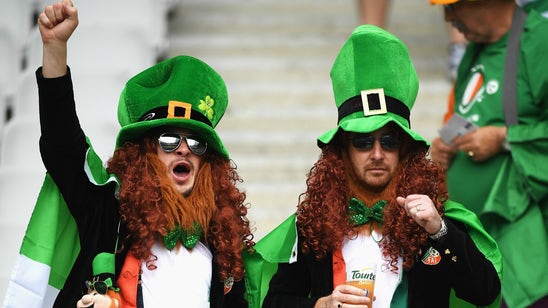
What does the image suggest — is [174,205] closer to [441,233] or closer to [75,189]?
[75,189]

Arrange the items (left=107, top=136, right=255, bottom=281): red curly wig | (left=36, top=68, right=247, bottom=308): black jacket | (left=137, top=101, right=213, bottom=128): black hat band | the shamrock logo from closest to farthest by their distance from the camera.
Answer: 1. (left=36, top=68, right=247, bottom=308): black jacket
2. (left=107, top=136, right=255, bottom=281): red curly wig
3. (left=137, top=101, right=213, bottom=128): black hat band
4. the shamrock logo

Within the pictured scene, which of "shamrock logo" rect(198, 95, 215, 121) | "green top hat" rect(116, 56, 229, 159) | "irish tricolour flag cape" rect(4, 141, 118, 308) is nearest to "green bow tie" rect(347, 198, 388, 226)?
"green top hat" rect(116, 56, 229, 159)

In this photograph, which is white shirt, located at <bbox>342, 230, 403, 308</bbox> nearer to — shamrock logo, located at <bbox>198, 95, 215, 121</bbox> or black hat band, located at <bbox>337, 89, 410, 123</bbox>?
black hat band, located at <bbox>337, 89, 410, 123</bbox>

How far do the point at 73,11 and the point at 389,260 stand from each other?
59.7 inches

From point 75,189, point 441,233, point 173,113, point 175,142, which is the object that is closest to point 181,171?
point 175,142

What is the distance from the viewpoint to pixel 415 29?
27.6ft

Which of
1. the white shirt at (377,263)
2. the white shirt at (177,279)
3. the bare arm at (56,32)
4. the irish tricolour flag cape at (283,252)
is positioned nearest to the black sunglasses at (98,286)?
the white shirt at (177,279)

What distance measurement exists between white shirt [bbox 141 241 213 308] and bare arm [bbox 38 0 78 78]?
0.78 metres

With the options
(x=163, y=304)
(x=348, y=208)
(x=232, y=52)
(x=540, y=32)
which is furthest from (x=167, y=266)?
(x=232, y=52)

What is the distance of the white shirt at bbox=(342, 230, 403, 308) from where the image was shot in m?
4.95

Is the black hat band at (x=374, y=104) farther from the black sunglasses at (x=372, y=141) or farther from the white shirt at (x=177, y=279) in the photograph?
the white shirt at (x=177, y=279)

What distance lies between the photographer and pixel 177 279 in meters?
4.93

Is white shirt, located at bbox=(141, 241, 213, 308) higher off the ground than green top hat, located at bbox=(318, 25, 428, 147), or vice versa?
green top hat, located at bbox=(318, 25, 428, 147)

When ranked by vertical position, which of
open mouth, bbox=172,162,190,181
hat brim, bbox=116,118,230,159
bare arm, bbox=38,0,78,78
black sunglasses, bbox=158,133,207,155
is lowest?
open mouth, bbox=172,162,190,181
